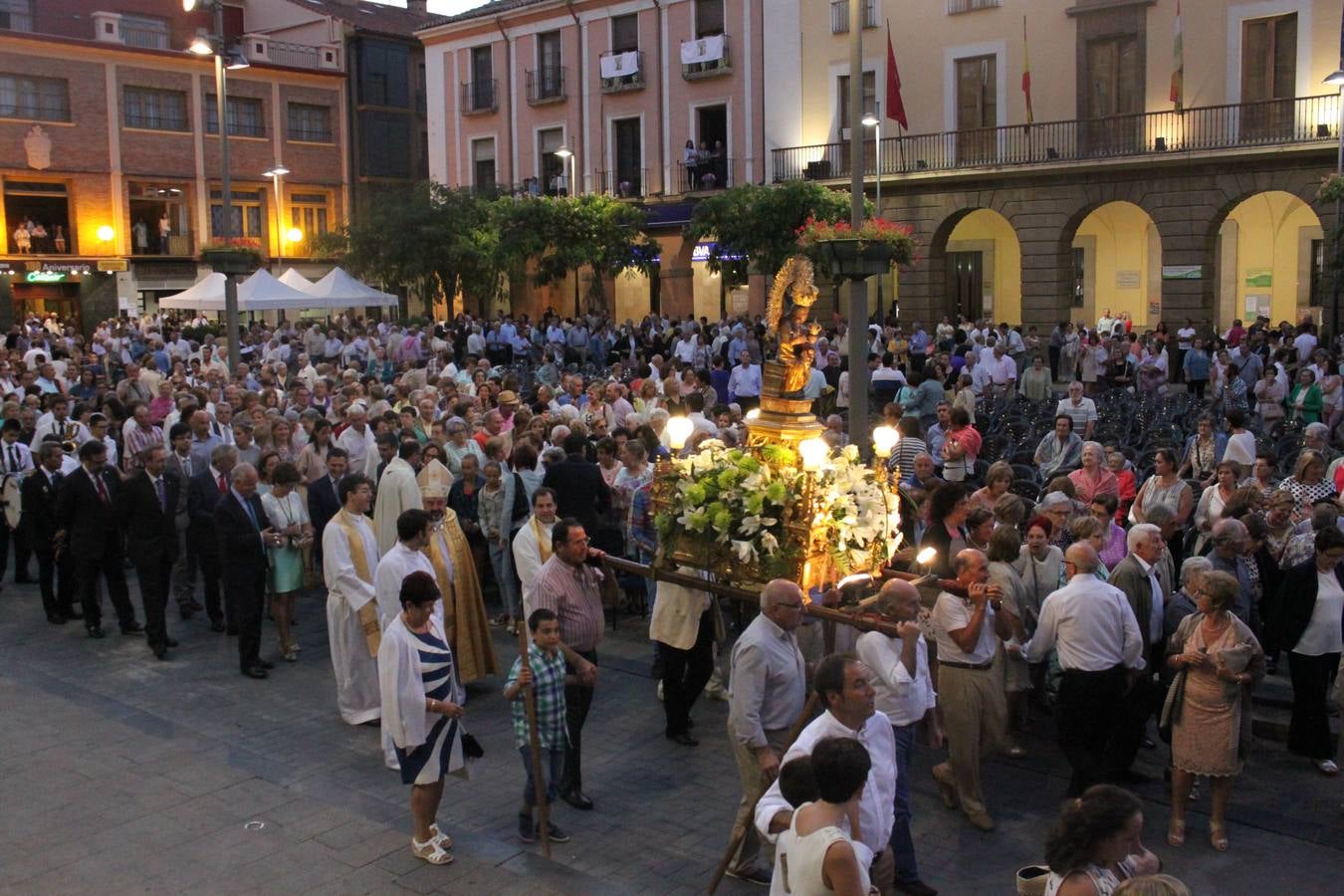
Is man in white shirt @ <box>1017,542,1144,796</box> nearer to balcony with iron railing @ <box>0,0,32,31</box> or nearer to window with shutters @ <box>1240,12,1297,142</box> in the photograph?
window with shutters @ <box>1240,12,1297,142</box>

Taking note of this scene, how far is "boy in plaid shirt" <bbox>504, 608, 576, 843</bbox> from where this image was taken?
6.88 meters

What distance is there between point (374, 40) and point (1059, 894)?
5009cm

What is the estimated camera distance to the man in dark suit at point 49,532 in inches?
460

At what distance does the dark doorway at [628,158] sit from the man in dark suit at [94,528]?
28.7 m

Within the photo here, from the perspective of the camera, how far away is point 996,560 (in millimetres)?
7598

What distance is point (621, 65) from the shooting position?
38.2 meters

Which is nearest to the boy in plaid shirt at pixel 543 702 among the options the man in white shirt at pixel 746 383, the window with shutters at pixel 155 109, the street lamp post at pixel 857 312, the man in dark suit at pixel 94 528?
the man in dark suit at pixel 94 528

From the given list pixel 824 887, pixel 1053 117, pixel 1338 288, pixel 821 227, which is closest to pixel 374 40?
pixel 1053 117

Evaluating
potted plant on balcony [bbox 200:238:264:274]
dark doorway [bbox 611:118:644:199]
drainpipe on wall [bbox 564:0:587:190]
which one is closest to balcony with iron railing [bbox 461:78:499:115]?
drainpipe on wall [bbox 564:0:587:190]

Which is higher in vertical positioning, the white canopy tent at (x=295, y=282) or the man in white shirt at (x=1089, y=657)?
the white canopy tent at (x=295, y=282)

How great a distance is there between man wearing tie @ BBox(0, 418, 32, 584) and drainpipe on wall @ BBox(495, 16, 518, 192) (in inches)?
1158

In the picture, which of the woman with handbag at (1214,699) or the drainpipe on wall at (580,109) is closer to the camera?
the woman with handbag at (1214,699)

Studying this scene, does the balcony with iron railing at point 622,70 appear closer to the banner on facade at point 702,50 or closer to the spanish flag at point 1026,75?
the banner on facade at point 702,50

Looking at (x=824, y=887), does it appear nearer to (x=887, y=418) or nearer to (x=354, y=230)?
(x=887, y=418)
